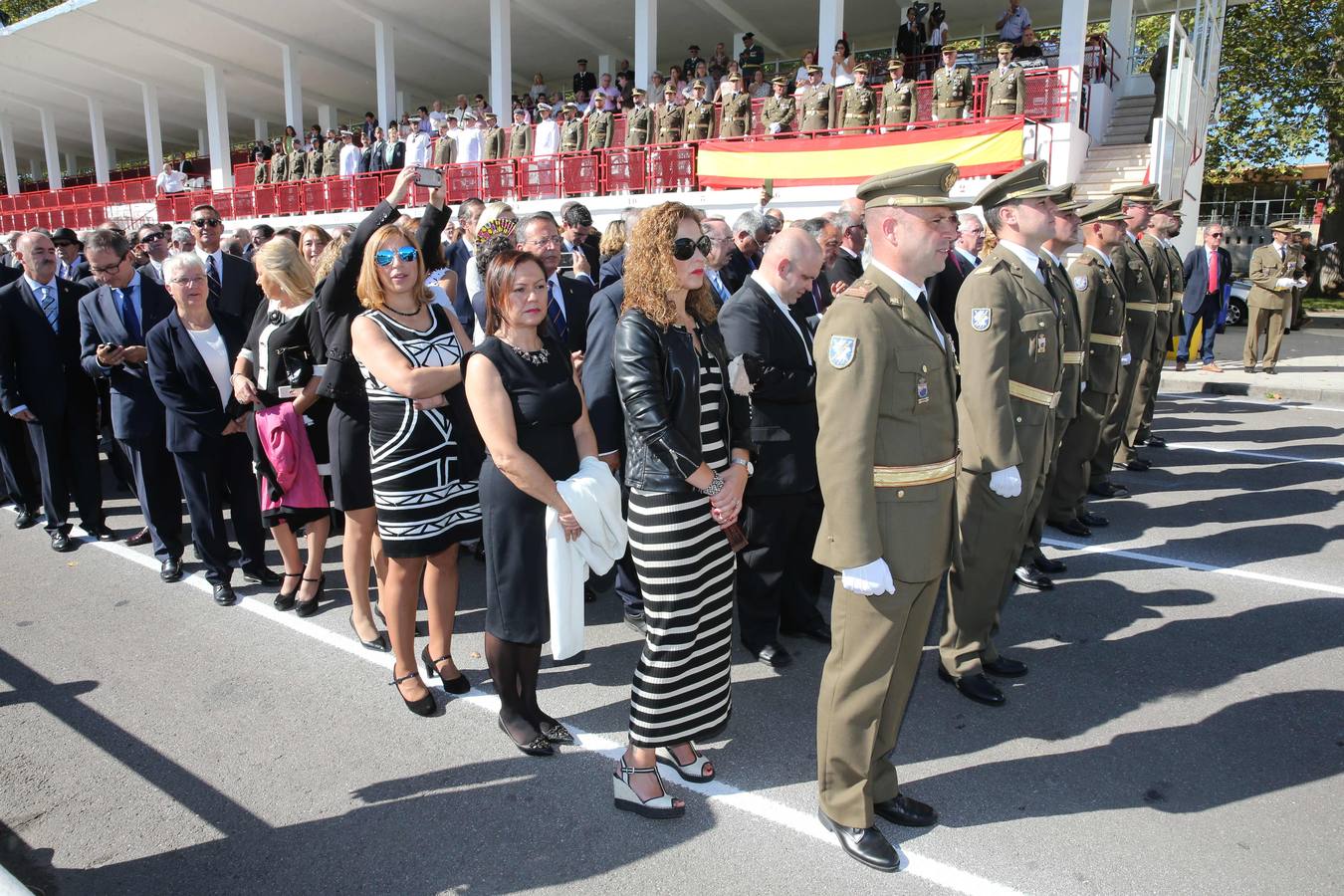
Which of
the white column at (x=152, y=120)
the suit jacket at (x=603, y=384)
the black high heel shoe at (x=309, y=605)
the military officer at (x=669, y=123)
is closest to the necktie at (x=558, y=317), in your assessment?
the suit jacket at (x=603, y=384)

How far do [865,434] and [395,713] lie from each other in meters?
2.45

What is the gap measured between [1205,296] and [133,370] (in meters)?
13.1

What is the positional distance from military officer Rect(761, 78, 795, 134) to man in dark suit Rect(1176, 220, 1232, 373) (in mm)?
6672

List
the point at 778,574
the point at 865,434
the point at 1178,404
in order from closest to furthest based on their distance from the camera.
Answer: the point at 865,434, the point at 778,574, the point at 1178,404

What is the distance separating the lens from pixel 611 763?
3391 mm

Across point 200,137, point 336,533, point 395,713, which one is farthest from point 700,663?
point 200,137

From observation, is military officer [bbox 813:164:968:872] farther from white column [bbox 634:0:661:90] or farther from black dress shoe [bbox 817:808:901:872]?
white column [bbox 634:0:661:90]

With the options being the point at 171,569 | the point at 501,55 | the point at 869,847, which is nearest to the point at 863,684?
the point at 869,847

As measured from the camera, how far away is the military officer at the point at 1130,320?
6609 millimetres

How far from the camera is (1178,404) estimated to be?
10703mm

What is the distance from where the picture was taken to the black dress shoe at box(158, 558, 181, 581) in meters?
5.36

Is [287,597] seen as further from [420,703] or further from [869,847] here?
[869,847]

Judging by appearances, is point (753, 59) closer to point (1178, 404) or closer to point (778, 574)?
point (1178, 404)

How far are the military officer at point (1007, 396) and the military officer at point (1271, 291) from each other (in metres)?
9.97
